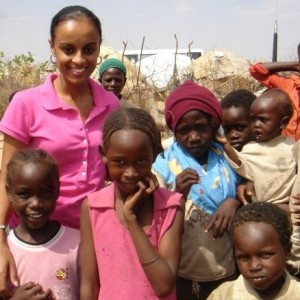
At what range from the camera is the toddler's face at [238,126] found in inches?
132

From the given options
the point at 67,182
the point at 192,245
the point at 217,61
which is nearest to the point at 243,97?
the point at 192,245

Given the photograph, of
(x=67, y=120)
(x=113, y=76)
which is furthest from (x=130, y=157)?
(x=113, y=76)

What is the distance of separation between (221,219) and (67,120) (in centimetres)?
87

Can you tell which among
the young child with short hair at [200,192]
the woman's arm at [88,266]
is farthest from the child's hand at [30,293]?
the young child with short hair at [200,192]

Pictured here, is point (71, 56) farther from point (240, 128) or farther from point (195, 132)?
point (240, 128)

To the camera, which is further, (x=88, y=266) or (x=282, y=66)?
(x=282, y=66)

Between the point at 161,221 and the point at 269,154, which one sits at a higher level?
the point at 269,154

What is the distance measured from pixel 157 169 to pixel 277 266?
0.81 meters

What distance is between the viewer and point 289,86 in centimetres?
419

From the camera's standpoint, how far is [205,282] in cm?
287

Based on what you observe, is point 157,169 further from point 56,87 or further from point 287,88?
point 287,88

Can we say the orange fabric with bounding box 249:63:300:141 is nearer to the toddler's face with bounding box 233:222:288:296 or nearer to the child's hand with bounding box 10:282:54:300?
the toddler's face with bounding box 233:222:288:296

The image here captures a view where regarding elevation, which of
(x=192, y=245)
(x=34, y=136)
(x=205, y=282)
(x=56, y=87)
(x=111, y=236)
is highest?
(x=56, y=87)

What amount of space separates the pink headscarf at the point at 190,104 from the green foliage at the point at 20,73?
11.0m
